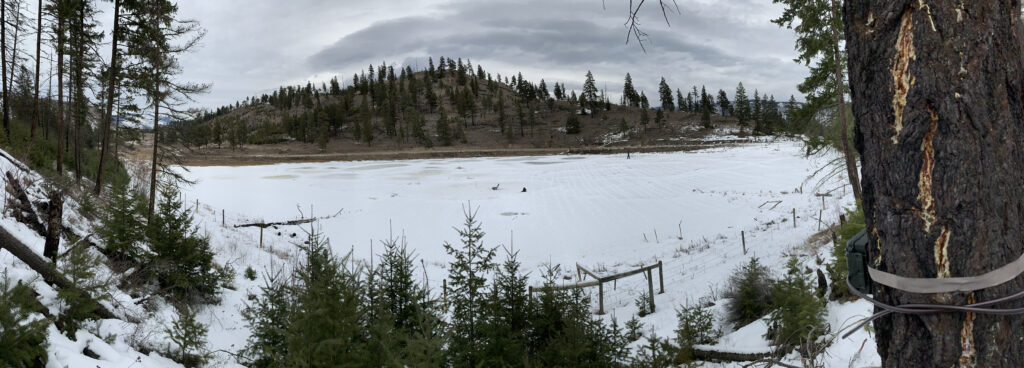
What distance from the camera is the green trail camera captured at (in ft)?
7.06

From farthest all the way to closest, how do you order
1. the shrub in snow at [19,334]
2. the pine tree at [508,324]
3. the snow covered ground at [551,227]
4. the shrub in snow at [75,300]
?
the snow covered ground at [551,227]
the shrub in snow at [75,300]
the pine tree at [508,324]
the shrub in snow at [19,334]

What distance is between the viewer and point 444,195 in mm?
31344

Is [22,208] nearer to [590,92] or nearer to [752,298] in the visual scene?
[752,298]

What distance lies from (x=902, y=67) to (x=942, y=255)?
696 millimetres

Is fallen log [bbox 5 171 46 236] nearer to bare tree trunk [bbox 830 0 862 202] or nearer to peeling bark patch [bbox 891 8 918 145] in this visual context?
peeling bark patch [bbox 891 8 918 145]

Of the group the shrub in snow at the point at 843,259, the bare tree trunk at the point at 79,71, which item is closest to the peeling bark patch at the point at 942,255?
the shrub in snow at the point at 843,259

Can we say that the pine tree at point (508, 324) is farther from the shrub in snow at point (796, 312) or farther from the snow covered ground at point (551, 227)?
the shrub in snow at point (796, 312)

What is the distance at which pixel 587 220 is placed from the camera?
23328 millimetres

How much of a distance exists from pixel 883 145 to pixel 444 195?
3010 centimetres

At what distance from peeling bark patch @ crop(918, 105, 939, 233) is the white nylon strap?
0.61ft

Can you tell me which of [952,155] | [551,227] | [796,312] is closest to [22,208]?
[952,155]

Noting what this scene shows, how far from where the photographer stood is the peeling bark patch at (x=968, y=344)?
173cm

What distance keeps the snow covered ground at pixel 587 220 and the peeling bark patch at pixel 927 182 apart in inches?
142

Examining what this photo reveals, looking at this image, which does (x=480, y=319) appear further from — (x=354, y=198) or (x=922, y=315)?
(x=354, y=198)
